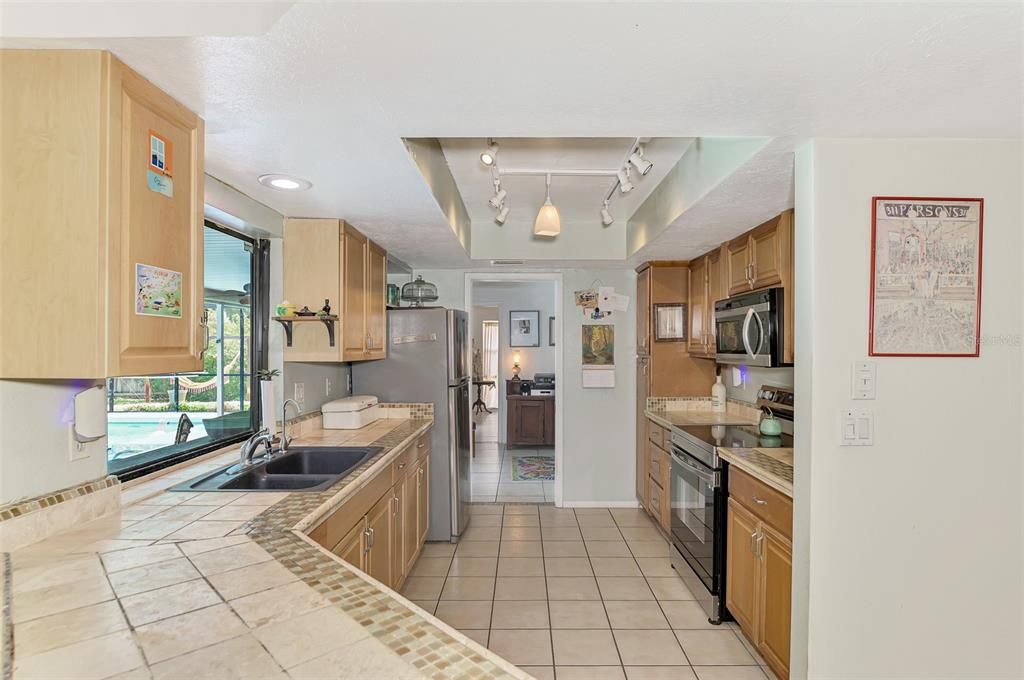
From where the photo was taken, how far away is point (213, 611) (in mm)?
1006

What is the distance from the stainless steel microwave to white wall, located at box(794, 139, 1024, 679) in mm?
873

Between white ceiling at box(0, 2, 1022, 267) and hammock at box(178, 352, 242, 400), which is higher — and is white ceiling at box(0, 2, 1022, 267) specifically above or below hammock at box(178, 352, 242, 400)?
above

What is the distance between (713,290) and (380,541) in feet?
8.90

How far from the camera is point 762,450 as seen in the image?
100 inches

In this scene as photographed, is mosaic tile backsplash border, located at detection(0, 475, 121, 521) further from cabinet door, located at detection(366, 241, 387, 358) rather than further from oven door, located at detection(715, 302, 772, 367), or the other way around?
oven door, located at detection(715, 302, 772, 367)

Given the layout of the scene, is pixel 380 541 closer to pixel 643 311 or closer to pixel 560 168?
pixel 560 168

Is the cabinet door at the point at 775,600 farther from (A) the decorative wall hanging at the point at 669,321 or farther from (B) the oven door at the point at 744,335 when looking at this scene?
(A) the decorative wall hanging at the point at 669,321

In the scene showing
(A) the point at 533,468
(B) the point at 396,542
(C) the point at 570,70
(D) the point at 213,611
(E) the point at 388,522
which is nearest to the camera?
(D) the point at 213,611

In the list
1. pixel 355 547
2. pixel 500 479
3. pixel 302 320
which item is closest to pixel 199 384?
pixel 302 320

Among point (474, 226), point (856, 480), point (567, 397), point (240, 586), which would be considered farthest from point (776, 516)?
point (474, 226)

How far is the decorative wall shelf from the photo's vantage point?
103 inches

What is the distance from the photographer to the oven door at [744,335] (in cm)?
262

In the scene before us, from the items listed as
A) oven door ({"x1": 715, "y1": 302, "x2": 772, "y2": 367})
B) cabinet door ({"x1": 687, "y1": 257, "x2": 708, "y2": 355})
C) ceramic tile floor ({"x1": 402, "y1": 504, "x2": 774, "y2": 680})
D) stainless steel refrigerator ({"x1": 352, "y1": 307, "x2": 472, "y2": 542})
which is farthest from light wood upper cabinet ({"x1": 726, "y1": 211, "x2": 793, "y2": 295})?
stainless steel refrigerator ({"x1": 352, "y1": 307, "x2": 472, "y2": 542})

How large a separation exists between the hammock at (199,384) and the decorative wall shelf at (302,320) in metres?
0.29
